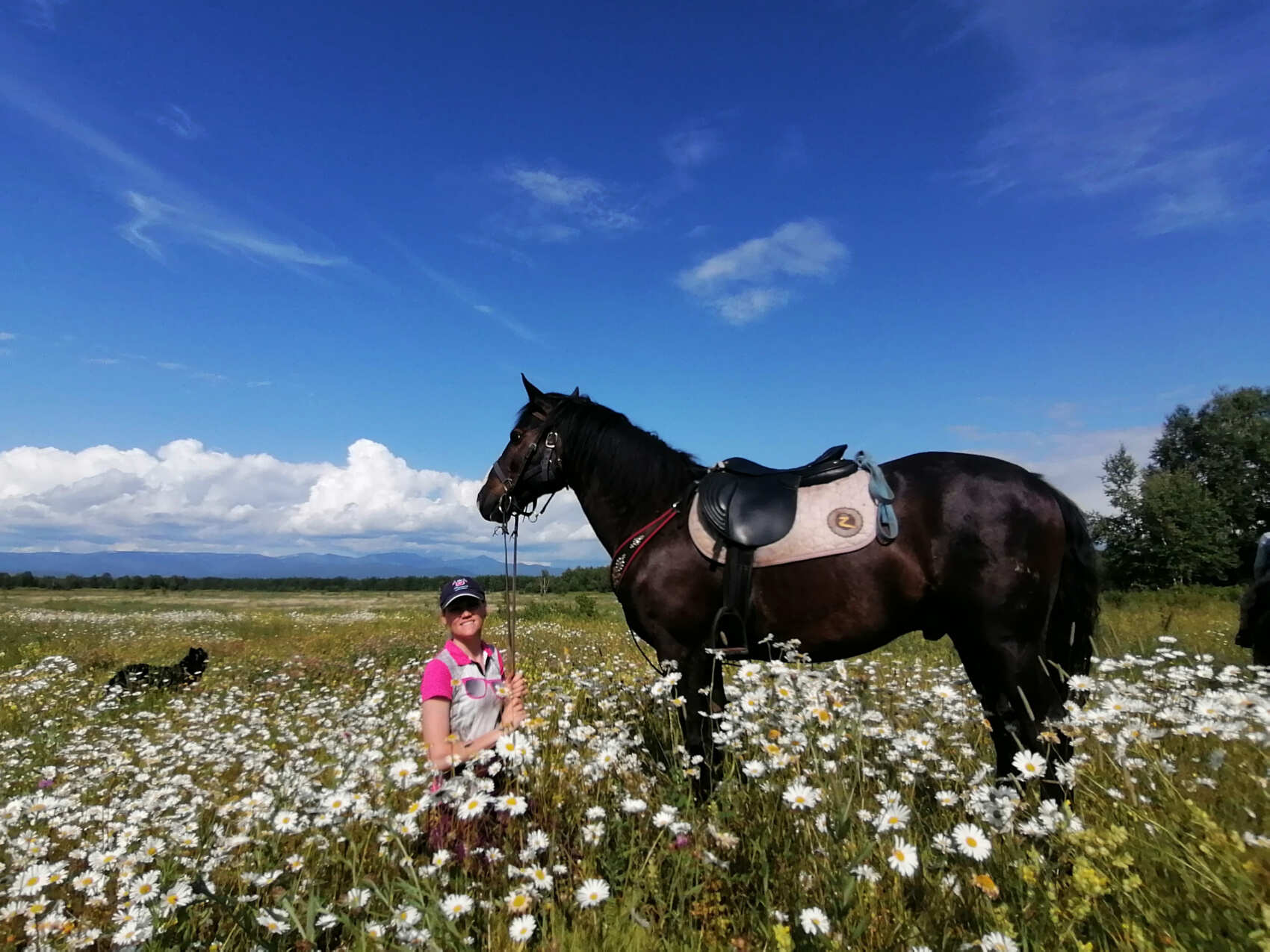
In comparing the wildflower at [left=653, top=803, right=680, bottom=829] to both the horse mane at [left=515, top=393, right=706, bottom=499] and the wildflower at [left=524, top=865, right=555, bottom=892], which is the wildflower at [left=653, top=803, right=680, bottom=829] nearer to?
the wildflower at [left=524, top=865, right=555, bottom=892]

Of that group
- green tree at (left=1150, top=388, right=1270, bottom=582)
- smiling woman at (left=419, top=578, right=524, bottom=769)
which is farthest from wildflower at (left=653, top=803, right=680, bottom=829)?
green tree at (left=1150, top=388, right=1270, bottom=582)

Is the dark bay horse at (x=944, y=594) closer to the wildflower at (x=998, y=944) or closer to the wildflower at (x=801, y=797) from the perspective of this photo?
the wildflower at (x=801, y=797)

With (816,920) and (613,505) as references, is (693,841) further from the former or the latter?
(613,505)

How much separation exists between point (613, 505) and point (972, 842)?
3518mm

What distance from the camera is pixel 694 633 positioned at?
15.7 ft

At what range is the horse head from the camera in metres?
5.84

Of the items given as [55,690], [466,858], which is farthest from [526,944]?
[55,690]

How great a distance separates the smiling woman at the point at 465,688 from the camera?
11.6ft

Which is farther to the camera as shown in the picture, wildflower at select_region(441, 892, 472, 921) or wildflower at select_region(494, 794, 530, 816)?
wildflower at select_region(494, 794, 530, 816)

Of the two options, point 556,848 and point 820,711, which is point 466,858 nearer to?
point 556,848

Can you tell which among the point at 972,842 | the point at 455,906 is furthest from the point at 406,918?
the point at 972,842

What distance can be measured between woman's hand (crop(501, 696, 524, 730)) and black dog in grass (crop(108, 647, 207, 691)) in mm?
8353

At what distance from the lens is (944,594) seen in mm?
4312

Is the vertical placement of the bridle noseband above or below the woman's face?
above
